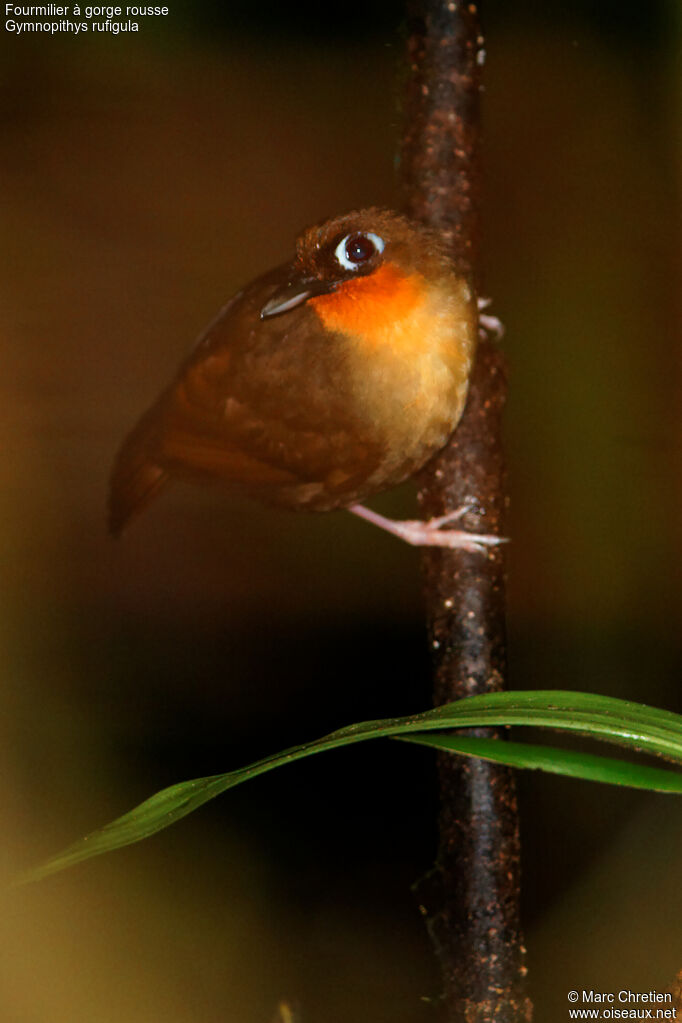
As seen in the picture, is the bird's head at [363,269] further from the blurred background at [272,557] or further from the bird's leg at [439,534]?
the bird's leg at [439,534]

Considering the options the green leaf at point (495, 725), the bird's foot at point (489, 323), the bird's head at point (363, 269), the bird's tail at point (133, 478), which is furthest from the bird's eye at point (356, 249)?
the green leaf at point (495, 725)

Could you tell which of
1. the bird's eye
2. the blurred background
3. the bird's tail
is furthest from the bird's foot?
the bird's tail

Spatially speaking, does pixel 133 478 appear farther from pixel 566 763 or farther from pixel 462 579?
pixel 566 763

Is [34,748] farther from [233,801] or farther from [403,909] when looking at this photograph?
[403,909]

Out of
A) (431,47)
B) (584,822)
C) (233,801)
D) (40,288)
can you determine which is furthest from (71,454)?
(584,822)

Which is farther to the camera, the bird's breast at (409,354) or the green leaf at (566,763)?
the bird's breast at (409,354)

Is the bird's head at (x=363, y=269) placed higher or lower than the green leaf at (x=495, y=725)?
higher

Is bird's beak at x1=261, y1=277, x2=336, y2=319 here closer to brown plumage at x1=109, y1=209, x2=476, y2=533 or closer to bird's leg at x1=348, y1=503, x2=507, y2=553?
brown plumage at x1=109, y1=209, x2=476, y2=533
